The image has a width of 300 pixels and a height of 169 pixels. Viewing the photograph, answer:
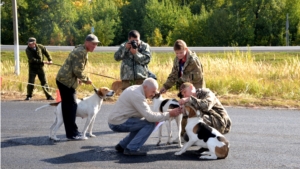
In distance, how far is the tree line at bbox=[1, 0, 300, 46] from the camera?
150 ft

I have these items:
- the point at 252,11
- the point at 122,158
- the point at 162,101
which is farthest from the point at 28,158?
the point at 252,11

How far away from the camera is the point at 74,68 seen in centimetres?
1106

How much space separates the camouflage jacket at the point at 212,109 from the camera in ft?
31.8

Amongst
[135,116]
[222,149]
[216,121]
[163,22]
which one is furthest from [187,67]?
[163,22]

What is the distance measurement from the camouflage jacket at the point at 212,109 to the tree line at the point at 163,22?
34.5 m

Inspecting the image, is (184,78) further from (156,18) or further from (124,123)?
(156,18)

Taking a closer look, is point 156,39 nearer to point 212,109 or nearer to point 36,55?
point 36,55

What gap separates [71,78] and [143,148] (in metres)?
2.03

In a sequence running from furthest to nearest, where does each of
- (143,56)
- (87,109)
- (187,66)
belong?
(143,56) < (87,109) < (187,66)

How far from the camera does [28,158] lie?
9867mm

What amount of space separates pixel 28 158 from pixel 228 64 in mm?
12489

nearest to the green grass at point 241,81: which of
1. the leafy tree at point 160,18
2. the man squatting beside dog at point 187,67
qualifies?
the man squatting beside dog at point 187,67

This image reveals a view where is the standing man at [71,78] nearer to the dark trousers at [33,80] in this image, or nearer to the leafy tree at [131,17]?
the dark trousers at [33,80]

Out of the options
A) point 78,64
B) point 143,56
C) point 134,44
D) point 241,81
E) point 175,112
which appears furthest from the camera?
point 241,81
